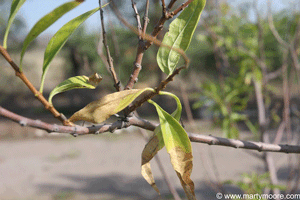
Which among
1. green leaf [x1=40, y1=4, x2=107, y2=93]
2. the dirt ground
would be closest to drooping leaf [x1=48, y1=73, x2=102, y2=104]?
green leaf [x1=40, y1=4, x2=107, y2=93]

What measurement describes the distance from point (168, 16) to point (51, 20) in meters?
0.14

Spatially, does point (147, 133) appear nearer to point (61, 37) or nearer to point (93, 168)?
point (93, 168)

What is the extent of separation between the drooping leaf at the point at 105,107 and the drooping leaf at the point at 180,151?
6cm

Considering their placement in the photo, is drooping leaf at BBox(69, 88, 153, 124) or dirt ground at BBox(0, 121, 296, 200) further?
dirt ground at BBox(0, 121, 296, 200)

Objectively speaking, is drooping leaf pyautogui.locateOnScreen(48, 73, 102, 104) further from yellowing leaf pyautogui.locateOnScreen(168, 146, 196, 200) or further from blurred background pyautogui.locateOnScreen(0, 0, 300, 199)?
blurred background pyautogui.locateOnScreen(0, 0, 300, 199)

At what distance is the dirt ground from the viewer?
3223mm

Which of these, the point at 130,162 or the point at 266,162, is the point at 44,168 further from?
the point at 266,162

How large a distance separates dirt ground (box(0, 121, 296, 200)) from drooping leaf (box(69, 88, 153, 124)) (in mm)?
2235

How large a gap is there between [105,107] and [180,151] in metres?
0.10

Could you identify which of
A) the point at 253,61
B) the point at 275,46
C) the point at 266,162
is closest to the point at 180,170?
the point at 266,162

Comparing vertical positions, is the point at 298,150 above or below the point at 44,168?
above

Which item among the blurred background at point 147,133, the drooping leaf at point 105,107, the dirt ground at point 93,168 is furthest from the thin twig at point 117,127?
the dirt ground at point 93,168

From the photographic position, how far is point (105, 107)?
12.7 inches

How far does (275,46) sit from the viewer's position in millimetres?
2975
